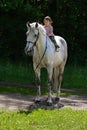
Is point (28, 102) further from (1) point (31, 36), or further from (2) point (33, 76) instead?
(2) point (33, 76)

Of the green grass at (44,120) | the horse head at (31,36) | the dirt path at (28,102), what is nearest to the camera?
the green grass at (44,120)

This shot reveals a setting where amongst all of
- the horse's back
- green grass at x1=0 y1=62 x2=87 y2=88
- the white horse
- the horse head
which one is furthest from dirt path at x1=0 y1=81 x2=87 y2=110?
green grass at x1=0 y1=62 x2=87 y2=88

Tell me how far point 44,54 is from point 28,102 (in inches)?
62.9

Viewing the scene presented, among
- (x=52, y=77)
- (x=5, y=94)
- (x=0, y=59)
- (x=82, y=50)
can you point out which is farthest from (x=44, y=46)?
(x=82, y=50)

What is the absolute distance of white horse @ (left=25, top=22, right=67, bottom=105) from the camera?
12706 mm

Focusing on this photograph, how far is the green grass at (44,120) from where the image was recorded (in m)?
9.99

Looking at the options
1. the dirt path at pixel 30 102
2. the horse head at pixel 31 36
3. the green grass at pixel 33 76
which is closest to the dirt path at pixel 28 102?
the dirt path at pixel 30 102

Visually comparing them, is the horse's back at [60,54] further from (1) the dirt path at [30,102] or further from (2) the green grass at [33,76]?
(2) the green grass at [33,76]

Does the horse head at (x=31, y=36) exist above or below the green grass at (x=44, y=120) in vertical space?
above

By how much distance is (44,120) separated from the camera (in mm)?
10859

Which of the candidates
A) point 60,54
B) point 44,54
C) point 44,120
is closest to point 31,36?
point 44,54

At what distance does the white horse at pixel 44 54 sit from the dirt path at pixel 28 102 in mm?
361

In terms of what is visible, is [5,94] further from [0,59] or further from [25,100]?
[0,59]

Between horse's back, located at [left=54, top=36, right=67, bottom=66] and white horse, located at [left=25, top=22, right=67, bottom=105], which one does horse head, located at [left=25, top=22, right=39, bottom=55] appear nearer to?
white horse, located at [left=25, top=22, right=67, bottom=105]
